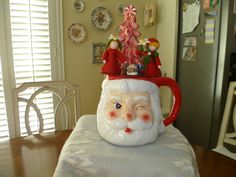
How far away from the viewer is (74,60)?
2.19m

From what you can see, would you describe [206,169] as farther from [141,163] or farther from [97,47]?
[97,47]

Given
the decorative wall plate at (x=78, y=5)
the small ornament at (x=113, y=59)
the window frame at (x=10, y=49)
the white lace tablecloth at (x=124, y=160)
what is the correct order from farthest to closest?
the decorative wall plate at (x=78, y=5), the window frame at (x=10, y=49), the small ornament at (x=113, y=59), the white lace tablecloth at (x=124, y=160)

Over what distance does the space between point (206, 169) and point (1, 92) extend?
1.76 metres

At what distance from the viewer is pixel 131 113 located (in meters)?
0.65

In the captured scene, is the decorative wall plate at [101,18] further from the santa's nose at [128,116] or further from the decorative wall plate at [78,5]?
the santa's nose at [128,116]

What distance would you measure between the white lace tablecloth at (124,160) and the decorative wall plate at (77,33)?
160 cm

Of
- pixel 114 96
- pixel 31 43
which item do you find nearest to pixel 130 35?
pixel 114 96

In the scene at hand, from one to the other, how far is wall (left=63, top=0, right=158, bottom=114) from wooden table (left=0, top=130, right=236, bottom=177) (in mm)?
1211

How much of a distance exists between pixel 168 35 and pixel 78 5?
0.94 metres

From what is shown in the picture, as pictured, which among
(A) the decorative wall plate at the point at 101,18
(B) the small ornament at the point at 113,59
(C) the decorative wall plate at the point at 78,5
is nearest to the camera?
(B) the small ornament at the point at 113,59

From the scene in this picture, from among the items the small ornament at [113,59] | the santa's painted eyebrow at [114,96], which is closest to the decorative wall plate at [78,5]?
the small ornament at [113,59]

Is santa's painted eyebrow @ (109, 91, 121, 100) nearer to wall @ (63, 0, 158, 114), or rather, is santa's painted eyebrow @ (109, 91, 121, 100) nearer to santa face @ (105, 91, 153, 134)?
santa face @ (105, 91, 153, 134)

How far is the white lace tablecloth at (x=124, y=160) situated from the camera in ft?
2.02

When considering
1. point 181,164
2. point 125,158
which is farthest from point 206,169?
point 125,158
